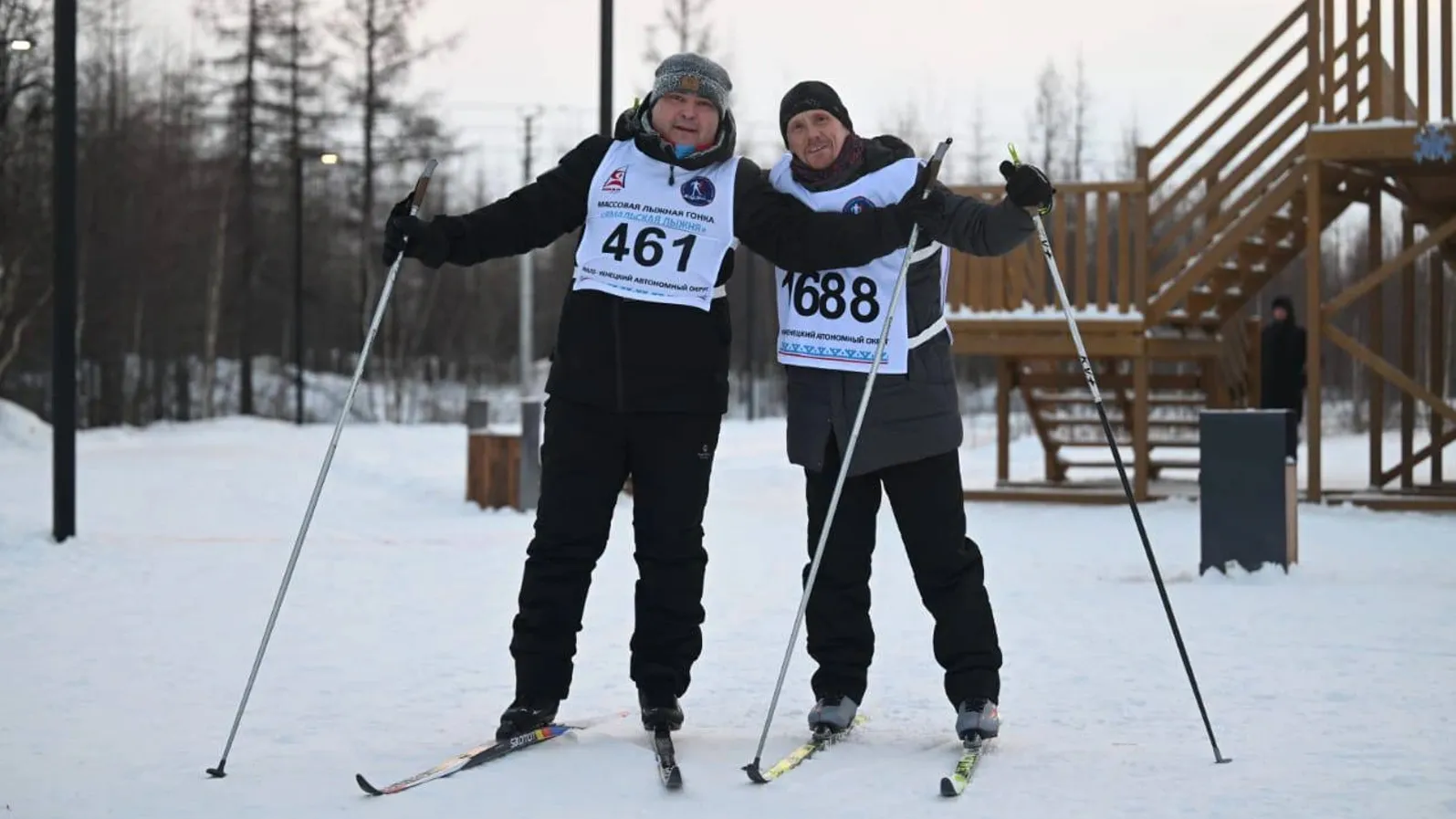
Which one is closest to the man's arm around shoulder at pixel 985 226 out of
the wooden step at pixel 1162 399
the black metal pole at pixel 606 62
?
the black metal pole at pixel 606 62

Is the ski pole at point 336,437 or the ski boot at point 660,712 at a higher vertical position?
the ski pole at point 336,437

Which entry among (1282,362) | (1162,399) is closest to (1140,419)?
(1162,399)

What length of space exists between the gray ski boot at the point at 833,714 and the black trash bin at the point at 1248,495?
446 centimetres

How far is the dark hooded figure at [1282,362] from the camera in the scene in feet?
51.0

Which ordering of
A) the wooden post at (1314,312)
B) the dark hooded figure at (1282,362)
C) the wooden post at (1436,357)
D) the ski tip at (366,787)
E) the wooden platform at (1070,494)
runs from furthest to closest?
the dark hooded figure at (1282,362) < the wooden post at (1436,357) < the wooden platform at (1070,494) < the wooden post at (1314,312) < the ski tip at (366,787)

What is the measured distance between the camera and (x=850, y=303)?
457 centimetres

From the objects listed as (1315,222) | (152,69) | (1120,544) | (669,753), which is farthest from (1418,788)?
(152,69)

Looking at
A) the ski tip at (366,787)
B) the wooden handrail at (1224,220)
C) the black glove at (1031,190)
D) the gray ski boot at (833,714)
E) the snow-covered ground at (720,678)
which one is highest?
the wooden handrail at (1224,220)

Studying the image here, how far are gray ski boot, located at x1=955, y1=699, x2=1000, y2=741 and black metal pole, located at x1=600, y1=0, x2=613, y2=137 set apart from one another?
9547 mm

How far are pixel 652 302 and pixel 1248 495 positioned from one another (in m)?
5.04

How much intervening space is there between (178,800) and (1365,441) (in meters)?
22.2

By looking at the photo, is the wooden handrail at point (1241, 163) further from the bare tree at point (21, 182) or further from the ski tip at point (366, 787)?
the bare tree at point (21, 182)

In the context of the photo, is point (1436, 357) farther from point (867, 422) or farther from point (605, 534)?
point (605, 534)

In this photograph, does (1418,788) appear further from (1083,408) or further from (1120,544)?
(1083,408)
